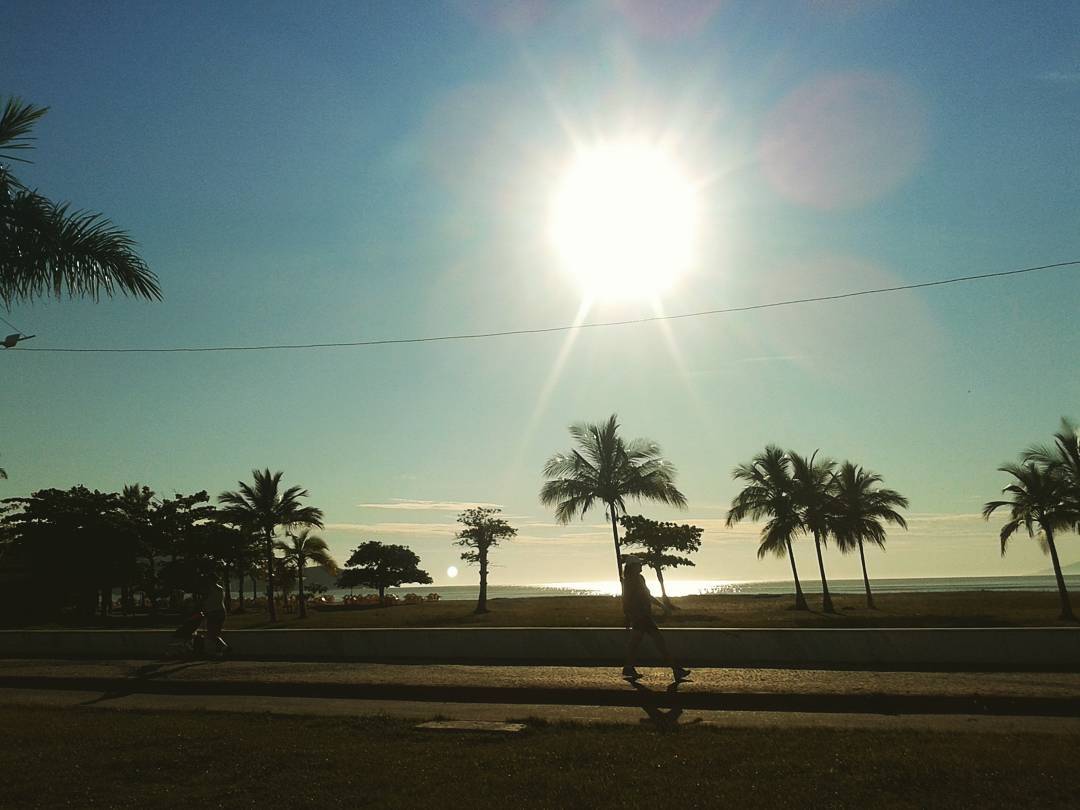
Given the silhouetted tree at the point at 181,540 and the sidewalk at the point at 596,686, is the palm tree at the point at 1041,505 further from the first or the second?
the silhouetted tree at the point at 181,540

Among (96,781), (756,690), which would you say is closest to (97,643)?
(96,781)

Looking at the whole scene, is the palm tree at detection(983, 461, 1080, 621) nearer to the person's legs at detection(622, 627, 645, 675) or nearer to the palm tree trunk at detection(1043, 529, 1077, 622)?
the palm tree trunk at detection(1043, 529, 1077, 622)

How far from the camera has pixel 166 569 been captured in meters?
46.9

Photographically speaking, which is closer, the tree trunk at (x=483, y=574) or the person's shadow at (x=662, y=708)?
the person's shadow at (x=662, y=708)

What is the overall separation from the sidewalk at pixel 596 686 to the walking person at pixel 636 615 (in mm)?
324

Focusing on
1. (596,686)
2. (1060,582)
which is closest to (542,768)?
(596,686)

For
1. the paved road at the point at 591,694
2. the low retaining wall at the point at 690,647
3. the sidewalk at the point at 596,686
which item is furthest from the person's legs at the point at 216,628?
the paved road at the point at 591,694

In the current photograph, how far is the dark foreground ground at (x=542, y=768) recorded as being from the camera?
5.09 metres

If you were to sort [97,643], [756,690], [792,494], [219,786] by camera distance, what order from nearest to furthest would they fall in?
[219,786]
[756,690]
[97,643]
[792,494]

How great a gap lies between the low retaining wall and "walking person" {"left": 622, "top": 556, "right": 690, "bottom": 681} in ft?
4.17

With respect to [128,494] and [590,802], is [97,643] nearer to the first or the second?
[590,802]

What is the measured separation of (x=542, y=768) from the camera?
5953 mm

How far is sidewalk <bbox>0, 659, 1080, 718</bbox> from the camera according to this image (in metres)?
8.26

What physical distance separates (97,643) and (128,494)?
119ft
